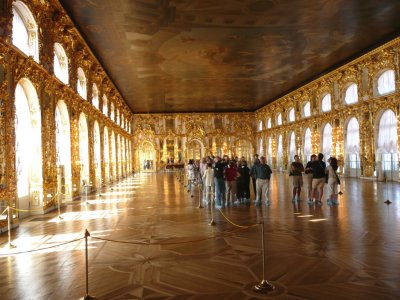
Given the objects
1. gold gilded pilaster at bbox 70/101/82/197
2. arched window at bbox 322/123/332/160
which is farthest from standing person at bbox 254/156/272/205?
arched window at bbox 322/123/332/160

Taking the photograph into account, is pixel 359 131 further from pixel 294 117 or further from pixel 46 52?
pixel 46 52

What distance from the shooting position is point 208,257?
19.2 feet

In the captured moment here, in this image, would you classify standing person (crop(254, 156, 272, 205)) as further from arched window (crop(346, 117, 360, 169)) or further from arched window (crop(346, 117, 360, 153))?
arched window (crop(346, 117, 360, 153))

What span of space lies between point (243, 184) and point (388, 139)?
12018 millimetres

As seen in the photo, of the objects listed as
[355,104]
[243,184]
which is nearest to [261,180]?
[243,184]

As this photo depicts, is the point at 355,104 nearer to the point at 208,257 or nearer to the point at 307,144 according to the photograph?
the point at 307,144

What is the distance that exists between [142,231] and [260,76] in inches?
810

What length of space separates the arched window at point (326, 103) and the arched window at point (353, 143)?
2974 mm

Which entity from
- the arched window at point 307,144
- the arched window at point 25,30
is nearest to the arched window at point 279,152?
the arched window at point 307,144

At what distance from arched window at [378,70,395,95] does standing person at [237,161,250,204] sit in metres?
11.9

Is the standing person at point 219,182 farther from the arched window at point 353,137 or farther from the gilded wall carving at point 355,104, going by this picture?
the arched window at point 353,137

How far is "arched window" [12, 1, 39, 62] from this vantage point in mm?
10117

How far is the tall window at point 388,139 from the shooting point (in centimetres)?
1928

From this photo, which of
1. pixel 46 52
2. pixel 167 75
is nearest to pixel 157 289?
pixel 46 52
